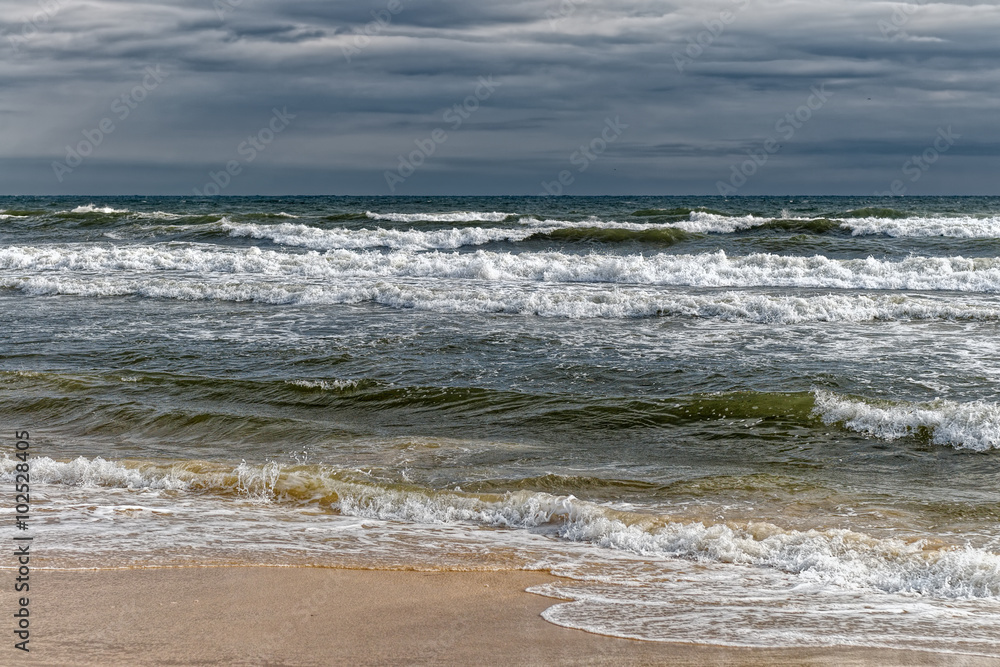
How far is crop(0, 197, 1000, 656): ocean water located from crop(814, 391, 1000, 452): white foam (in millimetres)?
25

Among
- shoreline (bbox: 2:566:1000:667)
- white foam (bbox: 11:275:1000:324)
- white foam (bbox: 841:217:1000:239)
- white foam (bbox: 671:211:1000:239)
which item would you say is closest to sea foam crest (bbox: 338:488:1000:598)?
shoreline (bbox: 2:566:1000:667)

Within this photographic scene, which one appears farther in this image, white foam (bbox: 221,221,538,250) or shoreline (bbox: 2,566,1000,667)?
white foam (bbox: 221,221,538,250)

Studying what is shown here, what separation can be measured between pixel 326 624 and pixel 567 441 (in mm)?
3946

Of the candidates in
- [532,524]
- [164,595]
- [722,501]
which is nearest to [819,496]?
[722,501]

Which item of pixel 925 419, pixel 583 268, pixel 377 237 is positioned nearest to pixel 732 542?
pixel 925 419

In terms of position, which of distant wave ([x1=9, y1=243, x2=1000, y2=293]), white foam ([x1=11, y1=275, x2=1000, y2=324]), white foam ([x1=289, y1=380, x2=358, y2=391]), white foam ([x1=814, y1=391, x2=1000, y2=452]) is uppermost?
distant wave ([x1=9, y1=243, x2=1000, y2=293])

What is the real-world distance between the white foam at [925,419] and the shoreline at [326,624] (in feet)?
13.4

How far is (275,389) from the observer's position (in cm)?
964

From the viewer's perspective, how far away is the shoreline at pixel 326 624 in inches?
146

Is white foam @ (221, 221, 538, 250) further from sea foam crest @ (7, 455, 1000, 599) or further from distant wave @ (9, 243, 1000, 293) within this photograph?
sea foam crest @ (7, 455, 1000, 599)

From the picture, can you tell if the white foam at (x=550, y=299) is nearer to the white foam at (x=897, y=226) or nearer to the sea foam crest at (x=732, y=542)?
the sea foam crest at (x=732, y=542)

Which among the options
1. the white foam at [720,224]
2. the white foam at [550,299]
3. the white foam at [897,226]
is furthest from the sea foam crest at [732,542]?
the white foam at [720,224]

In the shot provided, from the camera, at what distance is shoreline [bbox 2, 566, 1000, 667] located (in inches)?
146

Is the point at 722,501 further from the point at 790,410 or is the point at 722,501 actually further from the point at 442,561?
the point at 790,410
